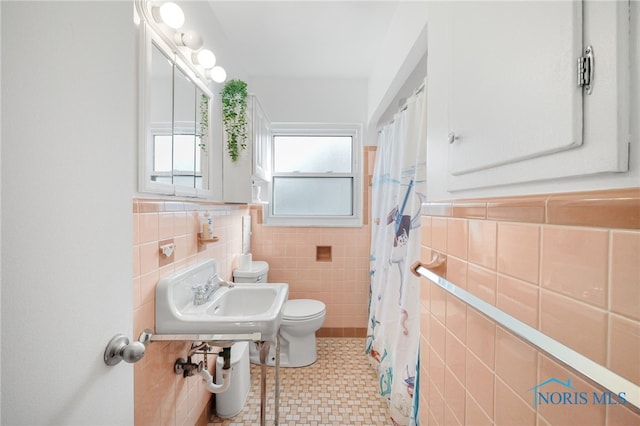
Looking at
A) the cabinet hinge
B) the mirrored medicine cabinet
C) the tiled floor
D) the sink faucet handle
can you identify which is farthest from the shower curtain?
the mirrored medicine cabinet

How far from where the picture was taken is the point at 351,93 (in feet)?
8.63

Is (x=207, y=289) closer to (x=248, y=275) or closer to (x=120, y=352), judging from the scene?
(x=248, y=275)

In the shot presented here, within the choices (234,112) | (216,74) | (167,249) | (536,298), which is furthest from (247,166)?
(536,298)

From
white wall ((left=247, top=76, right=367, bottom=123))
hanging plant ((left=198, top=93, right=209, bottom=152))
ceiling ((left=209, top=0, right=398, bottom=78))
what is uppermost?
ceiling ((left=209, top=0, right=398, bottom=78))

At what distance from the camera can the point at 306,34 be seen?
75.9 inches

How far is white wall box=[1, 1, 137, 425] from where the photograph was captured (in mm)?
373

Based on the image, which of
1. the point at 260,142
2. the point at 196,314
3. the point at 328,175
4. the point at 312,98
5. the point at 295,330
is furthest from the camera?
the point at 328,175

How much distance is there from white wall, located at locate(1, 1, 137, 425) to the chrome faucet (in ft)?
2.50

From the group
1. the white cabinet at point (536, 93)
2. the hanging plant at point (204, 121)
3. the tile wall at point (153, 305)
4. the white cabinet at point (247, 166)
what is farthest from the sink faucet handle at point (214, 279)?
the white cabinet at point (536, 93)

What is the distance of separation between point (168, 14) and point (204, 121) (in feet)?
1.76

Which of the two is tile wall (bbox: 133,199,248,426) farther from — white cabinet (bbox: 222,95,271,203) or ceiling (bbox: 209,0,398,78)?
ceiling (bbox: 209,0,398,78)

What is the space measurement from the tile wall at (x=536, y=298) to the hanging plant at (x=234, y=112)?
139 cm

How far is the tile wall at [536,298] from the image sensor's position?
37 cm

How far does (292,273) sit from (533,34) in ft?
7.74
